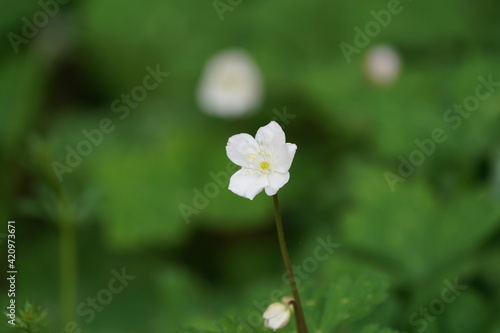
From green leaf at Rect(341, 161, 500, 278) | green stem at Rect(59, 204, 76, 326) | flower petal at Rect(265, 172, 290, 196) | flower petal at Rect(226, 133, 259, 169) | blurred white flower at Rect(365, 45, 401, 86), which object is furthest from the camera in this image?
blurred white flower at Rect(365, 45, 401, 86)

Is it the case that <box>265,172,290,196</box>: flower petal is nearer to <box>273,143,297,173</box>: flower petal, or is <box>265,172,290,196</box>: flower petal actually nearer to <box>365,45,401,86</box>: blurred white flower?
<box>273,143,297,173</box>: flower petal

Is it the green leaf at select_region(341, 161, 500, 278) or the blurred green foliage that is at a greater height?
the blurred green foliage

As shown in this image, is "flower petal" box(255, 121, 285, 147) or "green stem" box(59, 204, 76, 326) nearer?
"flower petal" box(255, 121, 285, 147)

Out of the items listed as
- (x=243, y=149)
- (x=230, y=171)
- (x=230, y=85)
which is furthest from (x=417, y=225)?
(x=230, y=85)

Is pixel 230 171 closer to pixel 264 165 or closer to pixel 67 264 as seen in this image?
pixel 67 264

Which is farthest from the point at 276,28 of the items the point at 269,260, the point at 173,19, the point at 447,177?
the point at 447,177

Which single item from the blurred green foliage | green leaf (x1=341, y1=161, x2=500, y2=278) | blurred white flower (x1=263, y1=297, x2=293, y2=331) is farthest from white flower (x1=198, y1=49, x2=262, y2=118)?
blurred white flower (x1=263, y1=297, x2=293, y2=331)

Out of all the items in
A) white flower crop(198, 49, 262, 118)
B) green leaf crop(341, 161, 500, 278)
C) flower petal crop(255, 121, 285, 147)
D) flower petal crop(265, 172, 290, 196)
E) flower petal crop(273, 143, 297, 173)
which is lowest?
green leaf crop(341, 161, 500, 278)
